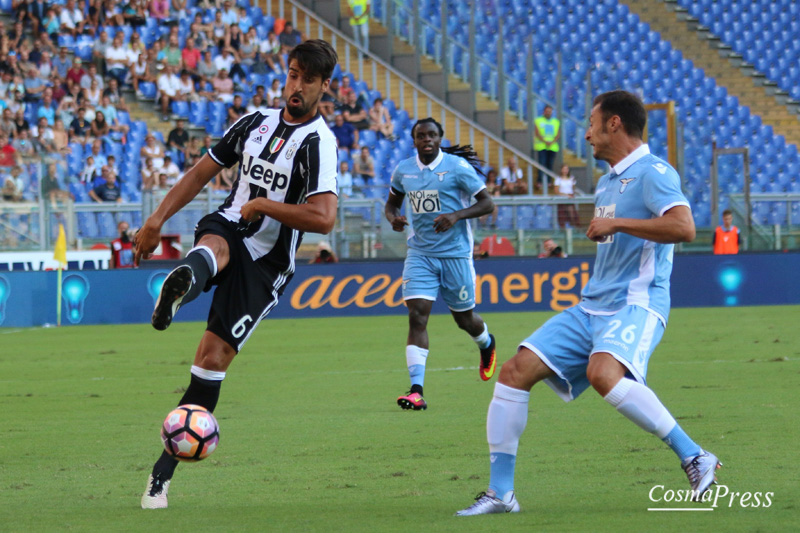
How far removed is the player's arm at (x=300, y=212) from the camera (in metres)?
5.50

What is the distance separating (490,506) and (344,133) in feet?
62.7

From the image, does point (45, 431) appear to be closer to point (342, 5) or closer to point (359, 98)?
point (359, 98)

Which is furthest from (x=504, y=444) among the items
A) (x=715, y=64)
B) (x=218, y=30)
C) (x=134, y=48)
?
(x=715, y=64)

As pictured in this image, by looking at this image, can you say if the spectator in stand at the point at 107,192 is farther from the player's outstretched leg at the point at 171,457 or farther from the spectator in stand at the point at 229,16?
the player's outstretched leg at the point at 171,457

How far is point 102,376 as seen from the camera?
11.9m

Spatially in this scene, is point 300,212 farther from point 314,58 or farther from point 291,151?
point 314,58

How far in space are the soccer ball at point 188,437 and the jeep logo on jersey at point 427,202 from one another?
207 inches

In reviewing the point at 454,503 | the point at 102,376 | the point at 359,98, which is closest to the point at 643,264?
the point at 454,503

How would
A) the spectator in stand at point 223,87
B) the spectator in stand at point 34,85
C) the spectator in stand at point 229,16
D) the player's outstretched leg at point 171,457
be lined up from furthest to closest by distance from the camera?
the spectator in stand at point 229,16
the spectator in stand at point 223,87
the spectator in stand at point 34,85
the player's outstretched leg at point 171,457

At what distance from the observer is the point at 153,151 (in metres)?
22.1

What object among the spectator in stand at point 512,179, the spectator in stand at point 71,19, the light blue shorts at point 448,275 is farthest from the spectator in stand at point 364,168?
the light blue shorts at point 448,275

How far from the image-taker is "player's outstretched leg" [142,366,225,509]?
5.45 metres

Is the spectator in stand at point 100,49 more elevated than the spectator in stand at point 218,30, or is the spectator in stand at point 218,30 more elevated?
the spectator in stand at point 218,30

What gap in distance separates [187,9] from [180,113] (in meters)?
3.26
